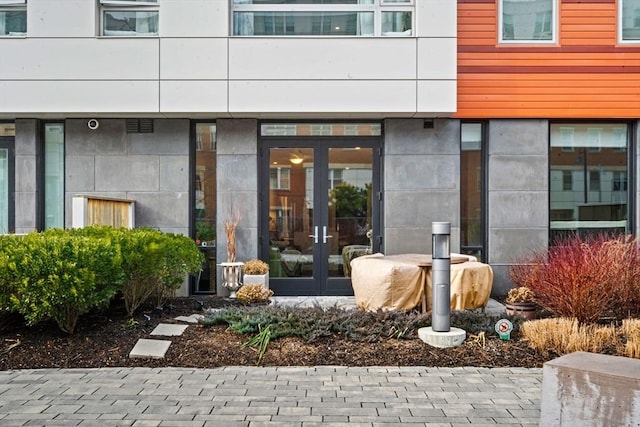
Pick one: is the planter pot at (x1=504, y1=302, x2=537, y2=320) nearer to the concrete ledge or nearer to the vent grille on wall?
the concrete ledge

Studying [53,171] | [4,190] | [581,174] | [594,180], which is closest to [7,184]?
[4,190]

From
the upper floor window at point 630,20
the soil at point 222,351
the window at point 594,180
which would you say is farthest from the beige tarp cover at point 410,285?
the upper floor window at point 630,20

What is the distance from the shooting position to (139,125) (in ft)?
32.9

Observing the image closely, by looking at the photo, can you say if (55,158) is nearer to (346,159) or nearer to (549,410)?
(346,159)

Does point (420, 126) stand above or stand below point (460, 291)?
above

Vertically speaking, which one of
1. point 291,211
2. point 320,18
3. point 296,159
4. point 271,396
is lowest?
point 271,396

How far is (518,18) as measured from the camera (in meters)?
10.0

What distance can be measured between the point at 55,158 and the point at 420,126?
637 cm

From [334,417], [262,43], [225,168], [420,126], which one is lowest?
[334,417]

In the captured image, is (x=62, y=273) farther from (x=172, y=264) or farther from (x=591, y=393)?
(x=591, y=393)

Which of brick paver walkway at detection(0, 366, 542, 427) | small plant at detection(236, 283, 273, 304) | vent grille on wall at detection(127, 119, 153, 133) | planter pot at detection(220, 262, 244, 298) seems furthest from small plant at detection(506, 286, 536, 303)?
vent grille on wall at detection(127, 119, 153, 133)

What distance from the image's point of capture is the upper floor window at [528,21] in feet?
32.8

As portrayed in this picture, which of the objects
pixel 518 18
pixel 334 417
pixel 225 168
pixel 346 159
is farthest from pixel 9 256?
pixel 518 18

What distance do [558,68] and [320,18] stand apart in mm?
4108
